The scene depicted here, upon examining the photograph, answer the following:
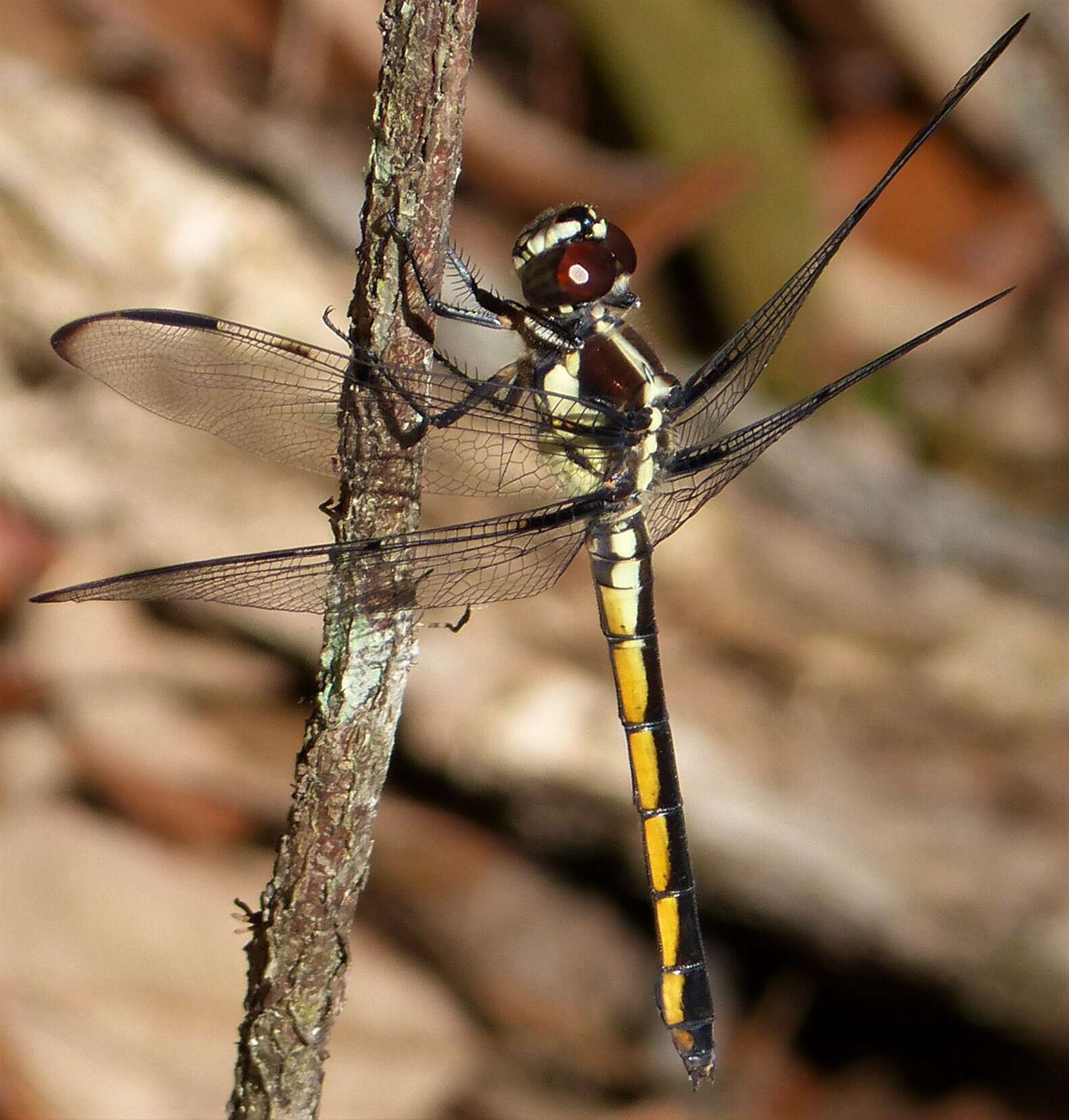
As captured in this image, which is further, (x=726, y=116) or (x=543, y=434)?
(x=726, y=116)

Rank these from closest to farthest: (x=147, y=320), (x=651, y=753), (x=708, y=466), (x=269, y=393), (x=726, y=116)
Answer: (x=147, y=320)
(x=269, y=393)
(x=708, y=466)
(x=651, y=753)
(x=726, y=116)

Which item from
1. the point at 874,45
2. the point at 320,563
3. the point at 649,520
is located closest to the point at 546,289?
the point at 649,520

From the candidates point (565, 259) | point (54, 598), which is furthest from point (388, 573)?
point (565, 259)

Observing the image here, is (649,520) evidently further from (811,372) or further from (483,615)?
(811,372)

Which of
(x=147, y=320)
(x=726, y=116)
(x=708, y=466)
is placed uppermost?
(x=726, y=116)

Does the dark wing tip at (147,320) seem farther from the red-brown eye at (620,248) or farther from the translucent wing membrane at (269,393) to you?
the red-brown eye at (620,248)

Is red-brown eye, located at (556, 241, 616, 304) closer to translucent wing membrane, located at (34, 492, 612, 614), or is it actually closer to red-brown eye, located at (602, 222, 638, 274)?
red-brown eye, located at (602, 222, 638, 274)

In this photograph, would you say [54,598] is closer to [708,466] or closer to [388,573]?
[388,573]

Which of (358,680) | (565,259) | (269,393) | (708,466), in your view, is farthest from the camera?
(708,466)
